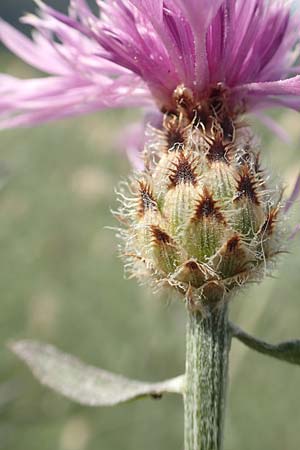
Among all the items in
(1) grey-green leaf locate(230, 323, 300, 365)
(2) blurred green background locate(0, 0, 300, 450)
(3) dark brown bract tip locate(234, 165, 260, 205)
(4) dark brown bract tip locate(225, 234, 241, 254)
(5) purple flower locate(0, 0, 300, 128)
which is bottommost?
(2) blurred green background locate(0, 0, 300, 450)

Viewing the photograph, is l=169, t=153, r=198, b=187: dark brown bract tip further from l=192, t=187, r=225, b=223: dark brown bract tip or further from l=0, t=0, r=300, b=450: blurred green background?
l=0, t=0, r=300, b=450: blurred green background

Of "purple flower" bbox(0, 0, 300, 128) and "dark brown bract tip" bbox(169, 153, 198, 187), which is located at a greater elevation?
"purple flower" bbox(0, 0, 300, 128)

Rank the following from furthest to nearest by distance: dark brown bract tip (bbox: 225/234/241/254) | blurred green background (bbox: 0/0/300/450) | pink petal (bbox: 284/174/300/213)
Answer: blurred green background (bbox: 0/0/300/450) < pink petal (bbox: 284/174/300/213) < dark brown bract tip (bbox: 225/234/241/254)

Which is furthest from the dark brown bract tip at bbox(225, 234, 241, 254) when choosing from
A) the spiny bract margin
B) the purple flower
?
the purple flower

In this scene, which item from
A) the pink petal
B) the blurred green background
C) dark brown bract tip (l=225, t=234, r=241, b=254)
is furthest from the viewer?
the blurred green background

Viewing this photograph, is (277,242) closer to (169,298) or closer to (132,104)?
(169,298)

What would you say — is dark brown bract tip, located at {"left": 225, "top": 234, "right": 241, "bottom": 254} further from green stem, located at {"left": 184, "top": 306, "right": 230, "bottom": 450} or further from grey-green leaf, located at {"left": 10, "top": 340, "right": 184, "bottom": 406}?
grey-green leaf, located at {"left": 10, "top": 340, "right": 184, "bottom": 406}

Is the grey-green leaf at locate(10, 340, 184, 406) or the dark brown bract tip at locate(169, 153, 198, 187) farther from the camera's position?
the grey-green leaf at locate(10, 340, 184, 406)

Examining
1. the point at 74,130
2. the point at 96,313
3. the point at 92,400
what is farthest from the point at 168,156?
Answer: the point at 74,130
